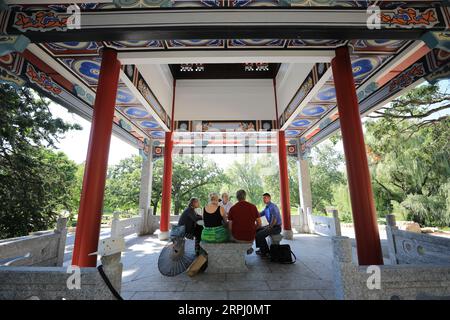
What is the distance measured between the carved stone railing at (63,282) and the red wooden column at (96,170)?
1.12 metres

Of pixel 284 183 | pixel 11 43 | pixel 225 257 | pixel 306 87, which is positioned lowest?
pixel 225 257

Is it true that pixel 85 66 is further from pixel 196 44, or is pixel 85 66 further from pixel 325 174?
pixel 325 174

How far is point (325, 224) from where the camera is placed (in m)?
7.89

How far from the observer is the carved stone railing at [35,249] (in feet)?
10.9

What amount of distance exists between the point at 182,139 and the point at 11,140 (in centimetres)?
575

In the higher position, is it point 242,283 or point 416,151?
point 416,151

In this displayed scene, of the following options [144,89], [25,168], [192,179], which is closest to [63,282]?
[144,89]

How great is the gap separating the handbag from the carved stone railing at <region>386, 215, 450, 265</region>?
77.1 inches

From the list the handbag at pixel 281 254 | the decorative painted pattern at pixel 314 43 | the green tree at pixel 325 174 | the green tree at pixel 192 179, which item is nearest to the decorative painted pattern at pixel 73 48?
the decorative painted pattern at pixel 314 43

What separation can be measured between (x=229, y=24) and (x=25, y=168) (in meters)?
7.79

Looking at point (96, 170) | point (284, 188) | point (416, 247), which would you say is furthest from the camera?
point (284, 188)

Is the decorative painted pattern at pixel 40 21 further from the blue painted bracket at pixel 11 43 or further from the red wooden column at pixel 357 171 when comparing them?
the red wooden column at pixel 357 171

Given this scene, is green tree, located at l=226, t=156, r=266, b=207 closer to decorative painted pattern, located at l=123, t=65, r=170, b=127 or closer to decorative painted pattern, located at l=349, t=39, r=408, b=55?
decorative painted pattern, located at l=123, t=65, r=170, b=127

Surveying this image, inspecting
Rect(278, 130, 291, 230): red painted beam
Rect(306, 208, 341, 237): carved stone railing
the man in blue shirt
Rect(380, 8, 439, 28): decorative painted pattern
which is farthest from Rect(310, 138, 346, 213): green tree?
Rect(380, 8, 439, 28): decorative painted pattern
